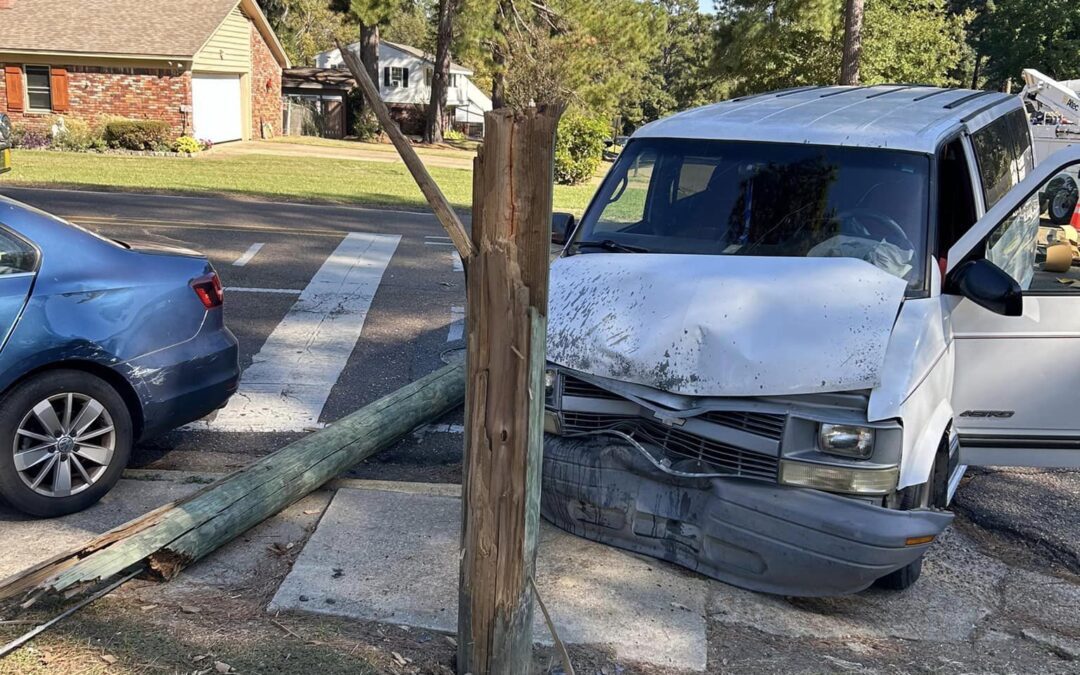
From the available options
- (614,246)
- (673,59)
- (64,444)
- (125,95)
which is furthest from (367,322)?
(673,59)

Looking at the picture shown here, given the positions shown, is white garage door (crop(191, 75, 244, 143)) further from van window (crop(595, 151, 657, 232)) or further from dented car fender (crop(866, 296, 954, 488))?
dented car fender (crop(866, 296, 954, 488))

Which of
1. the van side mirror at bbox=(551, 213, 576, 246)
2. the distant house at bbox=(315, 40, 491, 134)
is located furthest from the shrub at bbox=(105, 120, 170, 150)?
the van side mirror at bbox=(551, 213, 576, 246)

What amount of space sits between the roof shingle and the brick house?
0.03 metres

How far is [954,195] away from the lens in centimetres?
548

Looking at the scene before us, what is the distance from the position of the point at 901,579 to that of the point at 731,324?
1.48m

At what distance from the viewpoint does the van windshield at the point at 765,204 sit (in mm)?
5066

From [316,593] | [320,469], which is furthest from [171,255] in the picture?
[316,593]

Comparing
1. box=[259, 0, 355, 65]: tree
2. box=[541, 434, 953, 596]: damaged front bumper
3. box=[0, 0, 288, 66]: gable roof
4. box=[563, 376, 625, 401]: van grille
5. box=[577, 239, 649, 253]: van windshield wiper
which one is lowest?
box=[541, 434, 953, 596]: damaged front bumper

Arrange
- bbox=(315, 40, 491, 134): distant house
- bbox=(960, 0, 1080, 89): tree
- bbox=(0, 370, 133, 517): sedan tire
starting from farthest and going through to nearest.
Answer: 1. bbox=(315, 40, 491, 134): distant house
2. bbox=(960, 0, 1080, 89): tree
3. bbox=(0, 370, 133, 517): sedan tire

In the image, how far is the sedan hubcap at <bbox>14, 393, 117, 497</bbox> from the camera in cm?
478

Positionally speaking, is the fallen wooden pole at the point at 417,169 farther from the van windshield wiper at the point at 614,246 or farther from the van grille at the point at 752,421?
the van windshield wiper at the point at 614,246

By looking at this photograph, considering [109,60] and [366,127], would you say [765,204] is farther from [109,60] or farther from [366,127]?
[366,127]

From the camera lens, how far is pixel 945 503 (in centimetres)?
485

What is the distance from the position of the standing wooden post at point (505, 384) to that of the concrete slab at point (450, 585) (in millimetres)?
786
